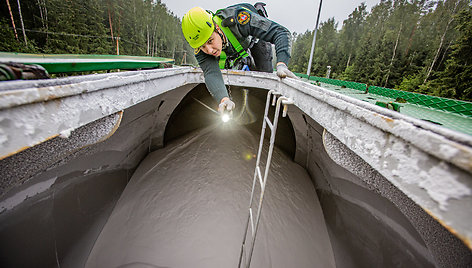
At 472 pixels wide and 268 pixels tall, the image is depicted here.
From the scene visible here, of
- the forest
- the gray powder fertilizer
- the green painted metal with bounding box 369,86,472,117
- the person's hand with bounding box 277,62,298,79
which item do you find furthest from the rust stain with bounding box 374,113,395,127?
the forest

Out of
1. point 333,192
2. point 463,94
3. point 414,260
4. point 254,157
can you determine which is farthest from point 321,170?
point 463,94

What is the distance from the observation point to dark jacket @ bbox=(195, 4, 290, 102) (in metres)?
2.13

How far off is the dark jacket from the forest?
14.0 m

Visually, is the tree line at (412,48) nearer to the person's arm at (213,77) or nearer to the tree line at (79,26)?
the person's arm at (213,77)

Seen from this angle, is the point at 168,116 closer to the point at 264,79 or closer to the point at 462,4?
the point at 264,79

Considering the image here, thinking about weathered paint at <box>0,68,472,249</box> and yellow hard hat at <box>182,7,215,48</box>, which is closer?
weathered paint at <box>0,68,472,249</box>

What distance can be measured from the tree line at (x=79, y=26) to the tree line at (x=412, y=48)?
1754 centimetres

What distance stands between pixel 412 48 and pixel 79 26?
3715 cm

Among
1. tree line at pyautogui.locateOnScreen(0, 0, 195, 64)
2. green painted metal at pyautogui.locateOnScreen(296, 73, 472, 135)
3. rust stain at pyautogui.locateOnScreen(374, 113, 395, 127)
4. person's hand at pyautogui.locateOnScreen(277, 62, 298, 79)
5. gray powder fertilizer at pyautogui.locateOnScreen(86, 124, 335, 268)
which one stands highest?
tree line at pyautogui.locateOnScreen(0, 0, 195, 64)

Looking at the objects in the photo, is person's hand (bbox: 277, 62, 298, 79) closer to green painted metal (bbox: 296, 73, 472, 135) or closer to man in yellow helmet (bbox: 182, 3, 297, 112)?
man in yellow helmet (bbox: 182, 3, 297, 112)

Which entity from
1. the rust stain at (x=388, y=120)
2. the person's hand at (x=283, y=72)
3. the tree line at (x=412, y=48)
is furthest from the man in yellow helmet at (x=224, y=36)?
the tree line at (x=412, y=48)

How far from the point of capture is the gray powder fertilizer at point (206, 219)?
5.79 feet

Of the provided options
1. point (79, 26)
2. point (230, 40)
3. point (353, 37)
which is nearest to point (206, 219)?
point (230, 40)

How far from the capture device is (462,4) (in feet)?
58.0
